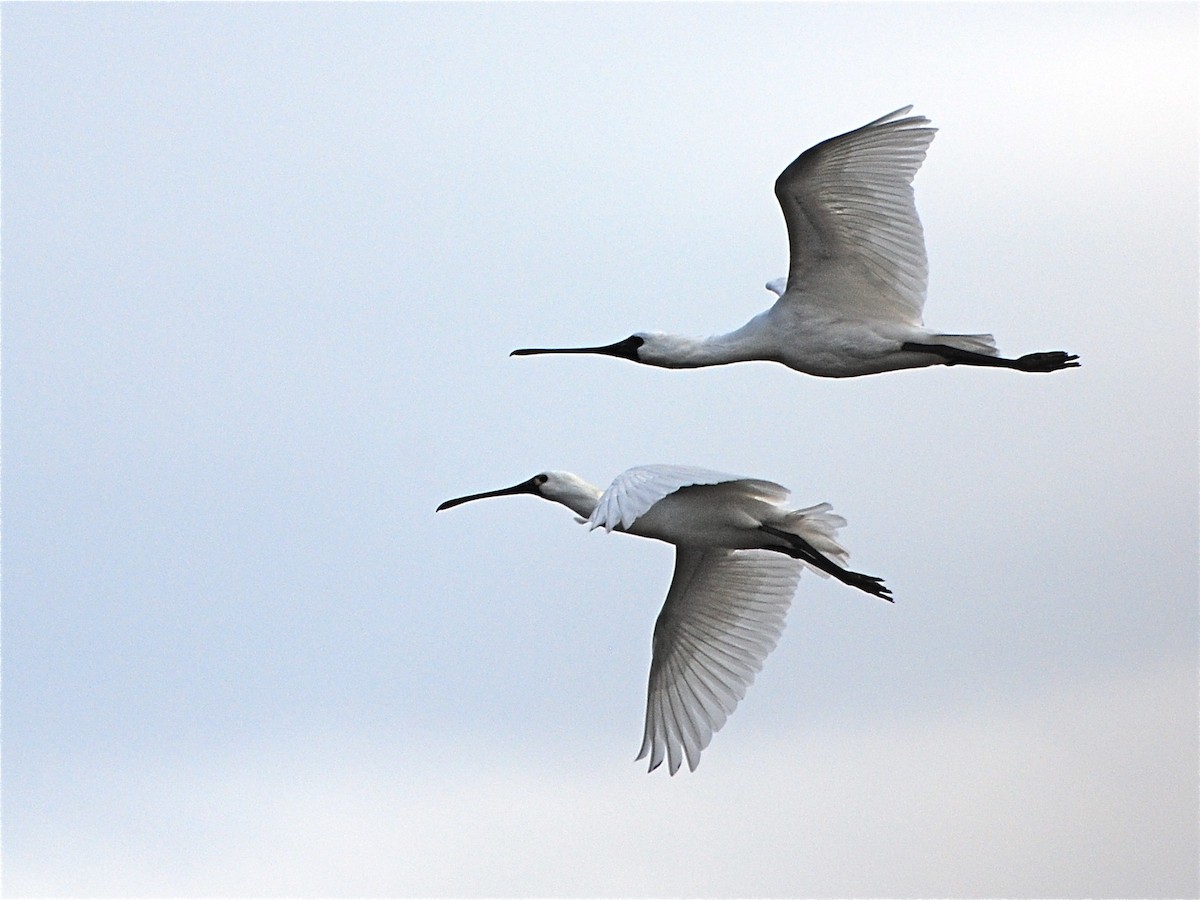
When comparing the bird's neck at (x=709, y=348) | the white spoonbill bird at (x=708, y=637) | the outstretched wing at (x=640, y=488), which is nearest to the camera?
the outstretched wing at (x=640, y=488)

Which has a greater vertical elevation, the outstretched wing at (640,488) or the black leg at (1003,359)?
the black leg at (1003,359)

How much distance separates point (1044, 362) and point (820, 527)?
7.50 ft

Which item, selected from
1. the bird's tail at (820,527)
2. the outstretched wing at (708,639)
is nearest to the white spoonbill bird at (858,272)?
the bird's tail at (820,527)

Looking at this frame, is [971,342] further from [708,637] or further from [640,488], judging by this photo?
[708,637]

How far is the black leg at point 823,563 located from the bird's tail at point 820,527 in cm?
7

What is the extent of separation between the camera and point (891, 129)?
20875 millimetres

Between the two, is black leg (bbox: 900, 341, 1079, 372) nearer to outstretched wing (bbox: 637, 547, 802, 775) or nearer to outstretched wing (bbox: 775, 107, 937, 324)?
outstretched wing (bbox: 775, 107, 937, 324)

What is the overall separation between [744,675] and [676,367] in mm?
2649

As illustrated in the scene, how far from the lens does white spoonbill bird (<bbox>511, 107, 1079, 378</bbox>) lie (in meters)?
20.9

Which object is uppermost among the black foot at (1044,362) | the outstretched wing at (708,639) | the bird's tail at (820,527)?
the black foot at (1044,362)

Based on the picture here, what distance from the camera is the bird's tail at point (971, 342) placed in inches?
829

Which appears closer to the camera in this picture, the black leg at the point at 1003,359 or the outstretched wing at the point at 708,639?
the black leg at the point at 1003,359

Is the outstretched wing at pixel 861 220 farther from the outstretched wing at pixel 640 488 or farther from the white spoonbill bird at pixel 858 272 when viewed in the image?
the outstretched wing at pixel 640 488

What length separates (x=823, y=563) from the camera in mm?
21844
